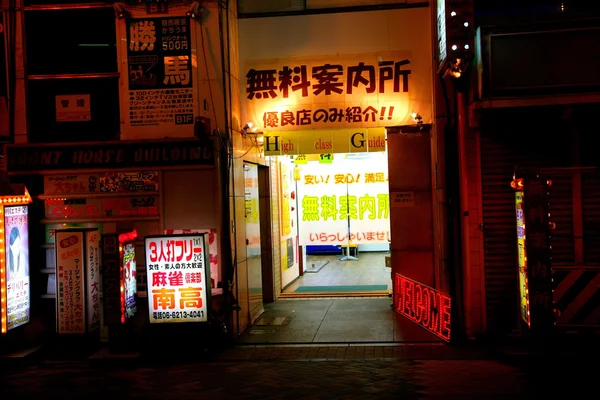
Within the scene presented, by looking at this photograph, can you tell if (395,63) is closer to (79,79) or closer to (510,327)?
(510,327)

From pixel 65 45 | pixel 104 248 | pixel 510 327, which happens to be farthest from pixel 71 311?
pixel 510 327

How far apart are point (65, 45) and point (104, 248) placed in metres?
4.58

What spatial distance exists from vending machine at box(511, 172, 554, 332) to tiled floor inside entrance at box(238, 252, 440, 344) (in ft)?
6.40

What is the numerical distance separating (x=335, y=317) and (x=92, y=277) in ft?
15.6

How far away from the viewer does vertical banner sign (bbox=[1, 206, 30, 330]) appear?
9.67 metres

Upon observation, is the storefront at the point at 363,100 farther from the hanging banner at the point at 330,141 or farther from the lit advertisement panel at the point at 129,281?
the lit advertisement panel at the point at 129,281

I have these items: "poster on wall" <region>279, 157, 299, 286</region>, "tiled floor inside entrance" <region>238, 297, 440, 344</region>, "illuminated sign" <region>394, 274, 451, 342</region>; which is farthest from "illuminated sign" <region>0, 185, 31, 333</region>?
"illuminated sign" <region>394, 274, 451, 342</region>

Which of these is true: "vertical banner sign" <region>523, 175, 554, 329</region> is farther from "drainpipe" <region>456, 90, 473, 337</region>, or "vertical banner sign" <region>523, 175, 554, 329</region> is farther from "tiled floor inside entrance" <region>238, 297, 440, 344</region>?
"tiled floor inside entrance" <region>238, 297, 440, 344</region>

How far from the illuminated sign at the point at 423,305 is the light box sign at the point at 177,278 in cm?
382

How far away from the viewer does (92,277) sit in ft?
33.5

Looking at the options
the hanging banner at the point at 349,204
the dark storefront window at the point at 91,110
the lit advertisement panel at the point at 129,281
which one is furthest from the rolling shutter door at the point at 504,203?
the dark storefront window at the point at 91,110

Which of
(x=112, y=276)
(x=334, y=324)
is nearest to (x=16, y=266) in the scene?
(x=112, y=276)

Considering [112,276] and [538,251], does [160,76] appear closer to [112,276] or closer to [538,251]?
[112,276]

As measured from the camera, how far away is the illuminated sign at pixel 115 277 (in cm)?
945
